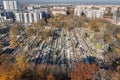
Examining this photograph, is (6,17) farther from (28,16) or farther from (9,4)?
(9,4)

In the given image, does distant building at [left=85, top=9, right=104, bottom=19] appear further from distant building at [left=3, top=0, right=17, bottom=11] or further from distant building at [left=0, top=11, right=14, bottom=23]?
distant building at [left=3, top=0, right=17, bottom=11]

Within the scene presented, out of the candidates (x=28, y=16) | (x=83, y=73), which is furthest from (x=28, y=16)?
(x=83, y=73)

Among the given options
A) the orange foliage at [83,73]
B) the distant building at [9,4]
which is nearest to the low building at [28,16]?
the distant building at [9,4]

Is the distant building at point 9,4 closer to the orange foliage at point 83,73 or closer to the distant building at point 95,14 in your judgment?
the distant building at point 95,14

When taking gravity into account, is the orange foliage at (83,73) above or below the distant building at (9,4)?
below

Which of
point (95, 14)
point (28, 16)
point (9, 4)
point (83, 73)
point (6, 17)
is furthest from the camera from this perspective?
point (9, 4)

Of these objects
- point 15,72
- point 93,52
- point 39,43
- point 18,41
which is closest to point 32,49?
point 39,43

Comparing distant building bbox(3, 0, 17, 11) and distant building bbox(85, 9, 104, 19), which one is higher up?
distant building bbox(3, 0, 17, 11)

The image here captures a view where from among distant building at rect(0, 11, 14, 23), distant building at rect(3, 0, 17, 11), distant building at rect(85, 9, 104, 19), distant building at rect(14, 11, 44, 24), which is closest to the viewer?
Result: distant building at rect(0, 11, 14, 23)

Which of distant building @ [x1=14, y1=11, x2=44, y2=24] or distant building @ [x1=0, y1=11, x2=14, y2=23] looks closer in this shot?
distant building @ [x1=0, y1=11, x2=14, y2=23]

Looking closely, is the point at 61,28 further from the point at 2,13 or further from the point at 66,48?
the point at 2,13

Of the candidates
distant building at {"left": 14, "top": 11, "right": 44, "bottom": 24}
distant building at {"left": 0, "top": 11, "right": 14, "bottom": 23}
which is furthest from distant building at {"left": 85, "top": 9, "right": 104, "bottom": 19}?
distant building at {"left": 0, "top": 11, "right": 14, "bottom": 23}
